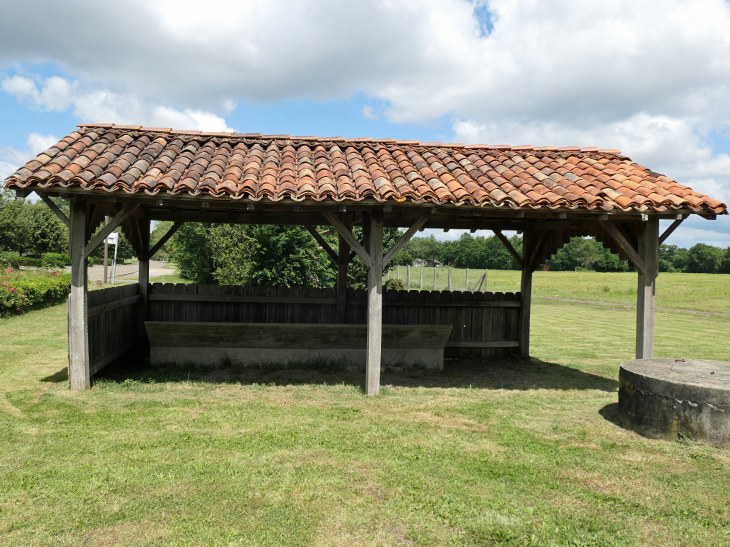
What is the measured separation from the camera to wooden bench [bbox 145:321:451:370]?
8.80 meters

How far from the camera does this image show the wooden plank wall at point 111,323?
754 centimetres

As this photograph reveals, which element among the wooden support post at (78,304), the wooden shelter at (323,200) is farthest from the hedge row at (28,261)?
the wooden support post at (78,304)

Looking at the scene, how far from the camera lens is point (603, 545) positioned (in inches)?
138

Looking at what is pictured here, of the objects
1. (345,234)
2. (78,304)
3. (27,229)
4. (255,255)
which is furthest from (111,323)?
(27,229)

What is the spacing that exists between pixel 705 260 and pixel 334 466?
9651 centimetres

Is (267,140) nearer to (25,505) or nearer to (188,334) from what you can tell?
(188,334)

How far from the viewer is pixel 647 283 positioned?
7.51 meters

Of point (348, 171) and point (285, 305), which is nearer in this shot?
point (348, 171)

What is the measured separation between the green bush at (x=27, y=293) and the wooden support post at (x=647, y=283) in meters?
15.7

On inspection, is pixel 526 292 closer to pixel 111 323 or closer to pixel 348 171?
pixel 348 171

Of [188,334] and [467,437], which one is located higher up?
[188,334]

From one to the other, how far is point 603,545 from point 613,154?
24.9 feet

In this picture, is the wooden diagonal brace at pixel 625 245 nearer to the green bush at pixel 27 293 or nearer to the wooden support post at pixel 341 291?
the wooden support post at pixel 341 291

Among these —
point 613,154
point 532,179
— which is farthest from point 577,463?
point 613,154
